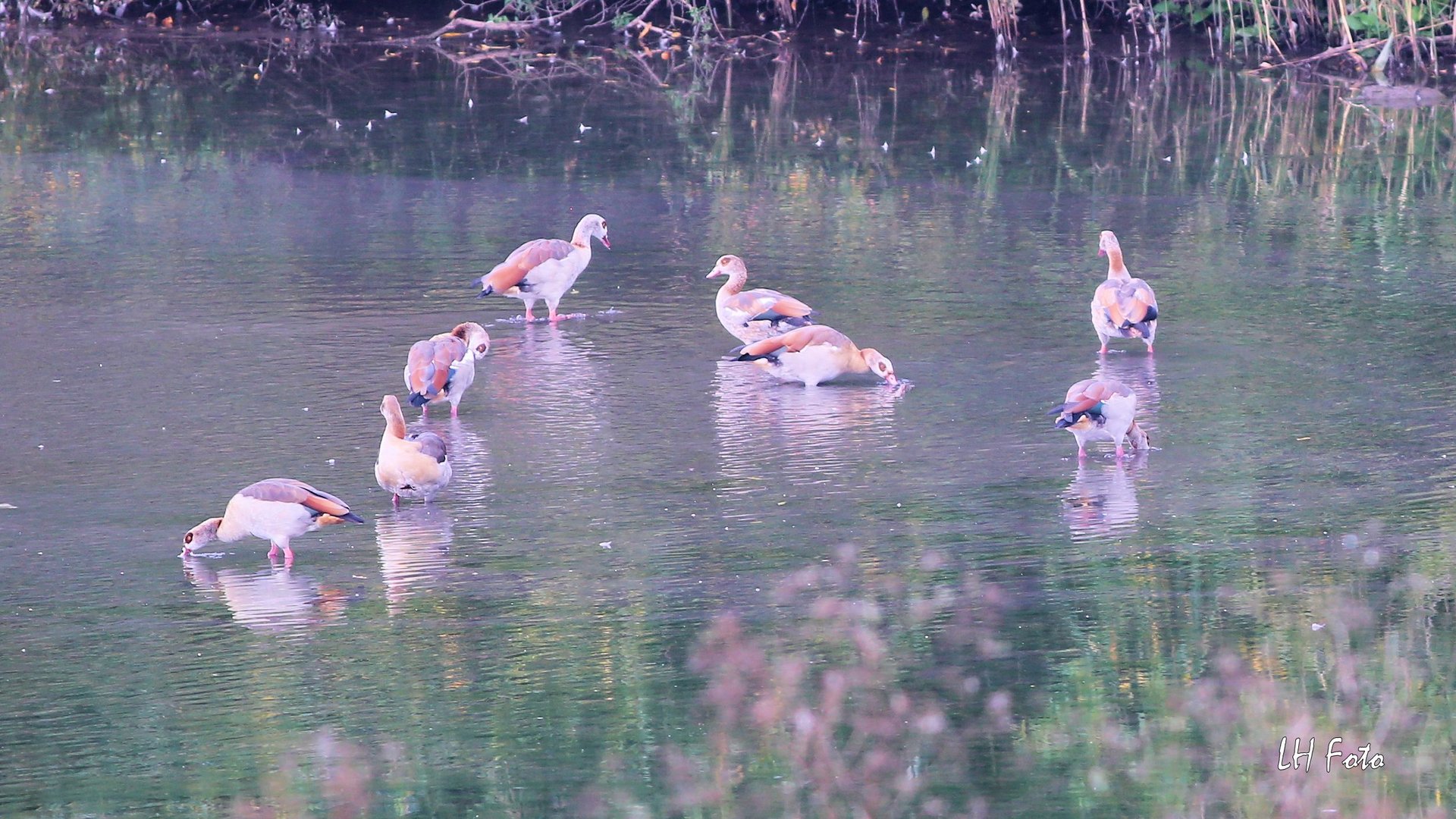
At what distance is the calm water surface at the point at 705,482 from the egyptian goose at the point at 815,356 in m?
0.15

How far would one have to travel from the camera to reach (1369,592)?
7.24 meters

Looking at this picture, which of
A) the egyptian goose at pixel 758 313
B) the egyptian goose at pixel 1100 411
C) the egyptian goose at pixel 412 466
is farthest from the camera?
the egyptian goose at pixel 758 313

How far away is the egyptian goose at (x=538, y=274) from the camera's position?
11.9m

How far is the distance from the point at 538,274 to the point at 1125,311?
346 cm

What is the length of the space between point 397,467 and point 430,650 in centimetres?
160

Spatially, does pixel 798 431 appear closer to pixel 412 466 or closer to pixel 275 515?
pixel 412 466

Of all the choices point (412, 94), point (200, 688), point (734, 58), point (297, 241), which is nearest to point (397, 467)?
point (200, 688)

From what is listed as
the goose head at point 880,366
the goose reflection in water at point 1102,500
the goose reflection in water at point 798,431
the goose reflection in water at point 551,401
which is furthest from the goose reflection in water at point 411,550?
the goose head at point 880,366

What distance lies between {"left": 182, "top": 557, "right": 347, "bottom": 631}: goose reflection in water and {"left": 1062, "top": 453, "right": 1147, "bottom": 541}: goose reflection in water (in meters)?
2.90

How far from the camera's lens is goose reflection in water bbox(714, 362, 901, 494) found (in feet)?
29.0

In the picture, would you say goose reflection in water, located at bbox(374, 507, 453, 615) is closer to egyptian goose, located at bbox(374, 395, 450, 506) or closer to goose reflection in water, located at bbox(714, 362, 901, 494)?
egyptian goose, located at bbox(374, 395, 450, 506)

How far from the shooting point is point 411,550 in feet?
25.7

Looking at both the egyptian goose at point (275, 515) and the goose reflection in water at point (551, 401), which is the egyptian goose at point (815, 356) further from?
the egyptian goose at point (275, 515)

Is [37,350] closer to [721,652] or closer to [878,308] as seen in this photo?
[878,308]
